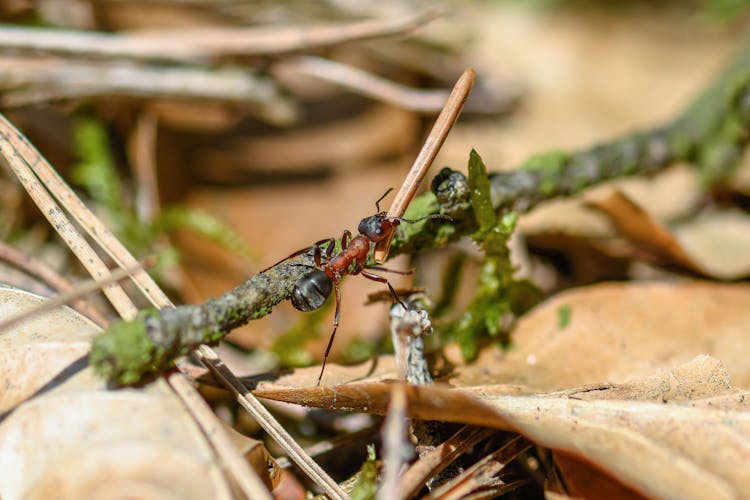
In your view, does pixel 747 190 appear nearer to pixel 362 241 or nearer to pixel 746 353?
pixel 746 353

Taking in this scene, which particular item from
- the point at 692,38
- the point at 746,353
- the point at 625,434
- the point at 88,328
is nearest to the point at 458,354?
the point at 625,434

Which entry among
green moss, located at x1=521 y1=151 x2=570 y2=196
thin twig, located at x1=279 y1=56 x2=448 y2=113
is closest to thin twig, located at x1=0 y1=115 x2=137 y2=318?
green moss, located at x1=521 y1=151 x2=570 y2=196

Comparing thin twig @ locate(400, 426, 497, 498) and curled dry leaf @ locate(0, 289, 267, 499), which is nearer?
curled dry leaf @ locate(0, 289, 267, 499)

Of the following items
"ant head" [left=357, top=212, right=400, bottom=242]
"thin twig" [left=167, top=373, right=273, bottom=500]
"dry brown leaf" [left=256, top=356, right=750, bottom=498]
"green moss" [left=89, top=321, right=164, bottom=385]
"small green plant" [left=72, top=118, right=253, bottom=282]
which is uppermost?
"small green plant" [left=72, top=118, right=253, bottom=282]

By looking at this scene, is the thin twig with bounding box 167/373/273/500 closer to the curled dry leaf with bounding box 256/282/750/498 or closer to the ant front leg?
the curled dry leaf with bounding box 256/282/750/498

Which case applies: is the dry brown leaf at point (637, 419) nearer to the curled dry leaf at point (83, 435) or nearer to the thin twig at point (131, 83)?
the curled dry leaf at point (83, 435)

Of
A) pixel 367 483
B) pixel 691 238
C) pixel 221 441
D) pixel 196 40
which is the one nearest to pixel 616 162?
pixel 691 238
